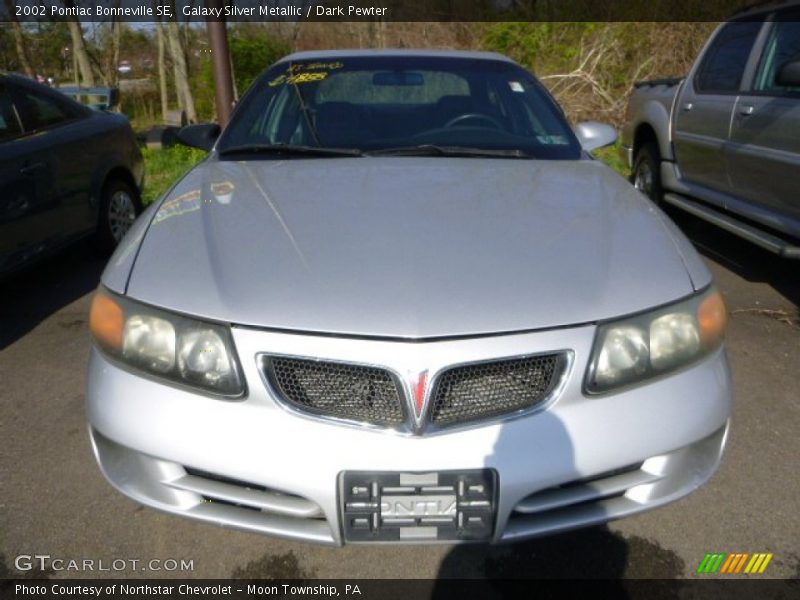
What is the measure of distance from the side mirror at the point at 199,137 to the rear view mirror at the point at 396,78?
841 mm

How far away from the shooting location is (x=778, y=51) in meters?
4.22

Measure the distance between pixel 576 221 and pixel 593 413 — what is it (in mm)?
727

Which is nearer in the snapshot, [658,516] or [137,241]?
[137,241]

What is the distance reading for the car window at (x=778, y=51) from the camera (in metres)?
4.07

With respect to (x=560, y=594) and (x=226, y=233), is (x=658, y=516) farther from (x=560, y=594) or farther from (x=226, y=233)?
(x=226, y=233)

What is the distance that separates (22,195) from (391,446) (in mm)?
3278

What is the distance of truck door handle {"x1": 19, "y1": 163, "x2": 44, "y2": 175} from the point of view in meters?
3.84

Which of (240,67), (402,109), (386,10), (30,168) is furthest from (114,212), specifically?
(386,10)

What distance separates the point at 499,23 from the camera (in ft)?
39.2

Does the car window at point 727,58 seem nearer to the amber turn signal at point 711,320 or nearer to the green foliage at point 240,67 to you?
the amber turn signal at point 711,320

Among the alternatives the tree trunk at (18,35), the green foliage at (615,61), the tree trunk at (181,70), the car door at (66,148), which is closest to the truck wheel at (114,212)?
the car door at (66,148)

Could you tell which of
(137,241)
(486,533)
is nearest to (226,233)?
(137,241)

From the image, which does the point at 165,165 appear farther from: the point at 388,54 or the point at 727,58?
the point at 727,58

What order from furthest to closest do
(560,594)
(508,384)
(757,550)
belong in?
(757,550), (560,594), (508,384)
